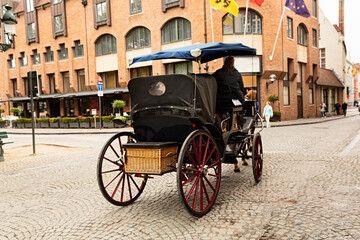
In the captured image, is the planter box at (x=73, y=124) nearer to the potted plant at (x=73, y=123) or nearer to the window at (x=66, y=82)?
the potted plant at (x=73, y=123)

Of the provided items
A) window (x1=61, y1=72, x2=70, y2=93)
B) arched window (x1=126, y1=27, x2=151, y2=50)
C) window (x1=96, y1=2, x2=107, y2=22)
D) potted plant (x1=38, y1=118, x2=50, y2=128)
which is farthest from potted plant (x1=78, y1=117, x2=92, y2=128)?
window (x1=96, y1=2, x2=107, y2=22)

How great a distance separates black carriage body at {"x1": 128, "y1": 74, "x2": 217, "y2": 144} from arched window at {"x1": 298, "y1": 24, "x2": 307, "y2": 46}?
98.5 feet

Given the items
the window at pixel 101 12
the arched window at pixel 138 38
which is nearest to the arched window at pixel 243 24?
the arched window at pixel 138 38

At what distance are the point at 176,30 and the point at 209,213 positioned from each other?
82.3 feet

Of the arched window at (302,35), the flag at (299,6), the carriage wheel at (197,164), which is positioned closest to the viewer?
the carriage wheel at (197,164)

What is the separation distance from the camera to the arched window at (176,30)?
1058 inches

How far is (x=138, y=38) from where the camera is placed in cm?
2956

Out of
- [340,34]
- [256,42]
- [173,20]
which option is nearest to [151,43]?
[173,20]

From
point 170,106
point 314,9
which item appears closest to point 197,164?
point 170,106

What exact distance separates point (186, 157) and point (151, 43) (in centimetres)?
2594

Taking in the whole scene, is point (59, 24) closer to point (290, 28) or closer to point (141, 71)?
point (141, 71)

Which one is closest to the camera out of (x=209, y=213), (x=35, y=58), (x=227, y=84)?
(x=209, y=213)

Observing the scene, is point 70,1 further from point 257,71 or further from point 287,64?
point 287,64

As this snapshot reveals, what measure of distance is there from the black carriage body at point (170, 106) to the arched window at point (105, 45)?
28.1 metres
